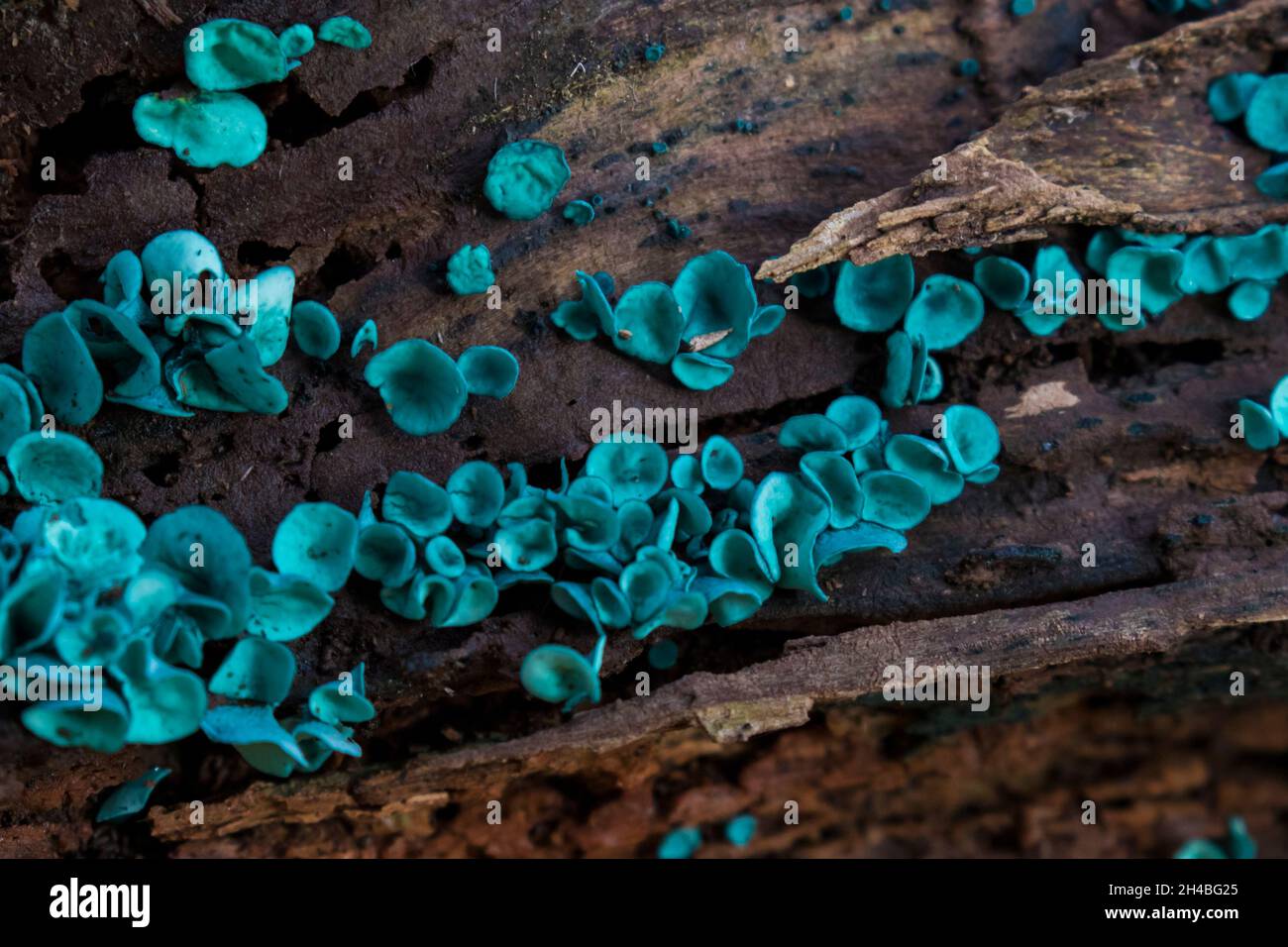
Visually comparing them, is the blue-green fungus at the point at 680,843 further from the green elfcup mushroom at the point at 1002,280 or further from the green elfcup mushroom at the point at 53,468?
the green elfcup mushroom at the point at 53,468

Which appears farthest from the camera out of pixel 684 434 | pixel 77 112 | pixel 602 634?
pixel 684 434

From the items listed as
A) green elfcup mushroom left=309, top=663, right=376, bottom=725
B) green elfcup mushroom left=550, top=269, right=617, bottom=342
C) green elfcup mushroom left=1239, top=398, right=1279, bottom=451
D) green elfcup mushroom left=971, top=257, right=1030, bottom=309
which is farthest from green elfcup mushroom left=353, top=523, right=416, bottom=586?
green elfcup mushroom left=1239, top=398, right=1279, bottom=451

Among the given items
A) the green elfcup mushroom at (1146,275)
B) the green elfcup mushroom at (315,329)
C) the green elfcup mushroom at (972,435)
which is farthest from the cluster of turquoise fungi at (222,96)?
the green elfcup mushroom at (1146,275)

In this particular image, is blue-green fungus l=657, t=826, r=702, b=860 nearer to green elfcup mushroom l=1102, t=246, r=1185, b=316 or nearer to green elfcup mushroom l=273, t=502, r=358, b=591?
green elfcup mushroom l=273, t=502, r=358, b=591

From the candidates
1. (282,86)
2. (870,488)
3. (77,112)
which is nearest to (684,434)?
(870,488)

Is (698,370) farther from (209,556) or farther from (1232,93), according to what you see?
(1232,93)

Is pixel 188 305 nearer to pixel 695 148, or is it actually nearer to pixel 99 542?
pixel 99 542
